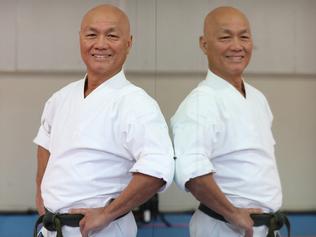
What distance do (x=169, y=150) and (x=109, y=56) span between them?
12.8 inches

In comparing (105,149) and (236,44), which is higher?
(236,44)

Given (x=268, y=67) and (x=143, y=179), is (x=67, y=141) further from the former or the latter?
(x=268, y=67)

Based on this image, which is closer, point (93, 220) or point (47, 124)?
point (93, 220)

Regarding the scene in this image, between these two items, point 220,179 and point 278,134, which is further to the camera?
point 278,134

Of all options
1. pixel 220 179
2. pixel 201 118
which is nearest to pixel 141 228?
pixel 220 179

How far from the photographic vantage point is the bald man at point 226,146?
113 cm

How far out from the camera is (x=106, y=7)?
4.11 ft

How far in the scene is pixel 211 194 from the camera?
113 cm

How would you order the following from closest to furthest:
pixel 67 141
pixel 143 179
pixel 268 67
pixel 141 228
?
pixel 143 179 → pixel 67 141 → pixel 141 228 → pixel 268 67

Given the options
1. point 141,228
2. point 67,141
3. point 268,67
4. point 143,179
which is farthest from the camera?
point 268,67

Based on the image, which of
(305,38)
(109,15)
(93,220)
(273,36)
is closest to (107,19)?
(109,15)

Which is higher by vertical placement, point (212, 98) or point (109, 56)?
point (109, 56)

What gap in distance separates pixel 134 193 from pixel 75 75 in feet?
5.47

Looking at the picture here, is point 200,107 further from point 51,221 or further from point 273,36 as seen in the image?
point 273,36
